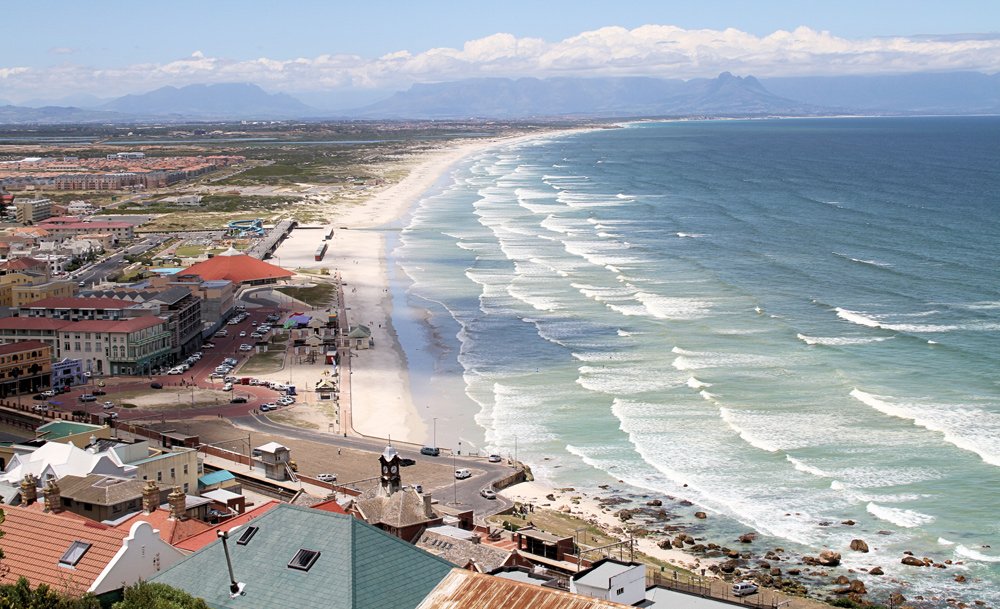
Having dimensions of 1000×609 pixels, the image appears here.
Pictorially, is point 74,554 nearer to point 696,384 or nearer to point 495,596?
point 495,596

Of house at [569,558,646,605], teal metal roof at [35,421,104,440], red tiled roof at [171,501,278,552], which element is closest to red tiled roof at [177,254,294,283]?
teal metal roof at [35,421,104,440]

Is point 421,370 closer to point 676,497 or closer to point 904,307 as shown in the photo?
point 676,497

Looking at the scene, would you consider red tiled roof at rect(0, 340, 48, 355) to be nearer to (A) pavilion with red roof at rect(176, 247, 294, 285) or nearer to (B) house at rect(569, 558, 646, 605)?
(A) pavilion with red roof at rect(176, 247, 294, 285)

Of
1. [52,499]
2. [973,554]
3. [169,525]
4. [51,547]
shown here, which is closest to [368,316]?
[973,554]

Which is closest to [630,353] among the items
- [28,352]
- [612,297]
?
[612,297]

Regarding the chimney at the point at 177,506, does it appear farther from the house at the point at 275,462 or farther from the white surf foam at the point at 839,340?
the white surf foam at the point at 839,340

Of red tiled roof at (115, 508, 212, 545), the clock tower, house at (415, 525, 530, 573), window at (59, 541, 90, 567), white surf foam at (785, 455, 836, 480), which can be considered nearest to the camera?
window at (59, 541, 90, 567)

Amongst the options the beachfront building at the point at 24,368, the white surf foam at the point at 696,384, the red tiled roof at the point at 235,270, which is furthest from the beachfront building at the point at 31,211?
the white surf foam at the point at 696,384
